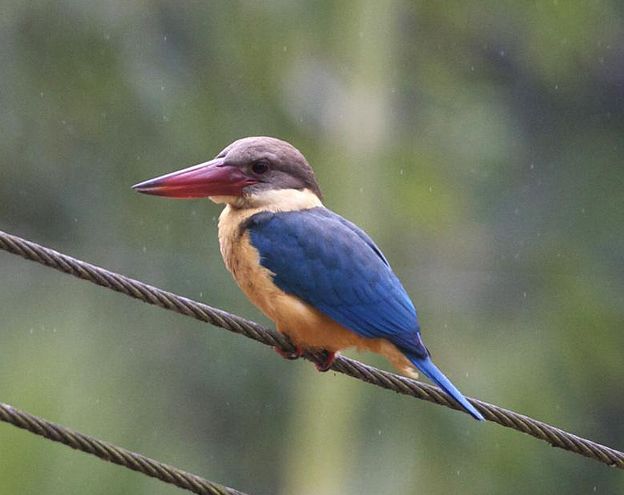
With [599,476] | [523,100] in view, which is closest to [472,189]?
[523,100]

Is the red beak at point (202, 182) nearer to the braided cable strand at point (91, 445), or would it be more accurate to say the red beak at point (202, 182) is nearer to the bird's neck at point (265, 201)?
the bird's neck at point (265, 201)

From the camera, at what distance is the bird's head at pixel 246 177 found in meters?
3.58

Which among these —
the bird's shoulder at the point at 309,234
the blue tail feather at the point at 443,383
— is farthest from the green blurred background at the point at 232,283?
the blue tail feather at the point at 443,383

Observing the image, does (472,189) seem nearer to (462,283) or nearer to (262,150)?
(462,283)

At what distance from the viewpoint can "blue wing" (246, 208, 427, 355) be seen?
339 cm

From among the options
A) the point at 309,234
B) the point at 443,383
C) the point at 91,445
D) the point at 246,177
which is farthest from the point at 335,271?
the point at 91,445

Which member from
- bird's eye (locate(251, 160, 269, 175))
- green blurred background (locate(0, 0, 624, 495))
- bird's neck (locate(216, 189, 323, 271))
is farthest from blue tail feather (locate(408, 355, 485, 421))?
green blurred background (locate(0, 0, 624, 495))

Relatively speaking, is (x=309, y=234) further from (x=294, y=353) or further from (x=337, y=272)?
(x=294, y=353)

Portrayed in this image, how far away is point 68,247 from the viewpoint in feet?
22.6

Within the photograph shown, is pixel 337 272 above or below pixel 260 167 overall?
below

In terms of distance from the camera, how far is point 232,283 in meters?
7.06

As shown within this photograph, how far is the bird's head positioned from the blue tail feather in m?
0.62

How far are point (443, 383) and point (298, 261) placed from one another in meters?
0.55

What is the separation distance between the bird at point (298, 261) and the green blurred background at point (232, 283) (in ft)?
7.43
